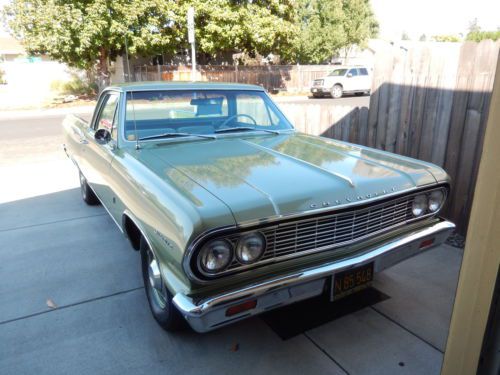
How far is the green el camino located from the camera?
2078 millimetres

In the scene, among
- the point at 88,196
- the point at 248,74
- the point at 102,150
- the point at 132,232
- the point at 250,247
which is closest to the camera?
the point at 250,247

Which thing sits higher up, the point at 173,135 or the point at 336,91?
the point at 173,135

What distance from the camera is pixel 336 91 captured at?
2233 centimetres

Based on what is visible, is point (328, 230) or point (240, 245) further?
point (328, 230)

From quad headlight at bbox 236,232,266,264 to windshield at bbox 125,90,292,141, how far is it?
173 centimetres

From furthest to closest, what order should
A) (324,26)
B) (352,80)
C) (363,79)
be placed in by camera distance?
(324,26)
(363,79)
(352,80)

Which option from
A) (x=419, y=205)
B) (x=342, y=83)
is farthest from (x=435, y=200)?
(x=342, y=83)

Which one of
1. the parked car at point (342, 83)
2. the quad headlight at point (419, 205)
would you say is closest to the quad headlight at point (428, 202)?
the quad headlight at point (419, 205)

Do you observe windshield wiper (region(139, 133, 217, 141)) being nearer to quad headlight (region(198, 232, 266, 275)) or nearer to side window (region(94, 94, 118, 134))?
side window (region(94, 94, 118, 134))

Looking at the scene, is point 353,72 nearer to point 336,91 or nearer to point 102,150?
point 336,91

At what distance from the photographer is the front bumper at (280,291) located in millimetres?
2025

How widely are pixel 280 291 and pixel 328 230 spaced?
49 cm

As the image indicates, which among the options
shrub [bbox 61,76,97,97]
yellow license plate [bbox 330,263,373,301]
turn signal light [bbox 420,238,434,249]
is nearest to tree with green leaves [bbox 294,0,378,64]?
shrub [bbox 61,76,97,97]

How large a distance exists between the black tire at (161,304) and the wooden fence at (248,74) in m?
19.5
